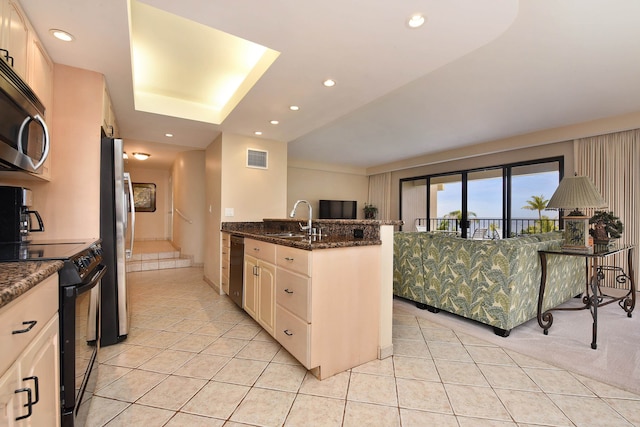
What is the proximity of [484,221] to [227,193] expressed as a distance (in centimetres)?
582

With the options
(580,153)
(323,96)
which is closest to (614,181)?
(580,153)

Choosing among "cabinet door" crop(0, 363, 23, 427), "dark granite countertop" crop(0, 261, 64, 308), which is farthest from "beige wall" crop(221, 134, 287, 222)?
"cabinet door" crop(0, 363, 23, 427)

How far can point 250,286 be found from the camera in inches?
110

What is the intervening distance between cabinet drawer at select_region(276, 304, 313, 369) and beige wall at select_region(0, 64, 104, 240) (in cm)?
169

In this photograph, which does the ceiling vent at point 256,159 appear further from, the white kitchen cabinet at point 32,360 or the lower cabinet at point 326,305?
the white kitchen cabinet at point 32,360

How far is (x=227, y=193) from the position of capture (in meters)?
3.97

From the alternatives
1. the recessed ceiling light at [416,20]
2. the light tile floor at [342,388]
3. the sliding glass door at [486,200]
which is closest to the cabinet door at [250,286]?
the light tile floor at [342,388]

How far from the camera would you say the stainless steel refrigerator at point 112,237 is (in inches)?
92.5

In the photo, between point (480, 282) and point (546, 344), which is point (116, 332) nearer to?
point (480, 282)

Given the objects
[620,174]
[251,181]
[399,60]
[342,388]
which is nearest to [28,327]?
[342,388]

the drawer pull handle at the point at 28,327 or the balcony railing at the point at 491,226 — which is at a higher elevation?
the balcony railing at the point at 491,226

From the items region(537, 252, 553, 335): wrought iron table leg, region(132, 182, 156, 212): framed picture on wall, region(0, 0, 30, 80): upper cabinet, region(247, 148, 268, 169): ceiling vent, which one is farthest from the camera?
region(132, 182, 156, 212): framed picture on wall

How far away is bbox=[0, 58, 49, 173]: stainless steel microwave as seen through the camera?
1280 mm

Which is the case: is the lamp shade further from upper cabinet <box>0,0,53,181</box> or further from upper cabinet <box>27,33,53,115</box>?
upper cabinet <box>27,33,53,115</box>
